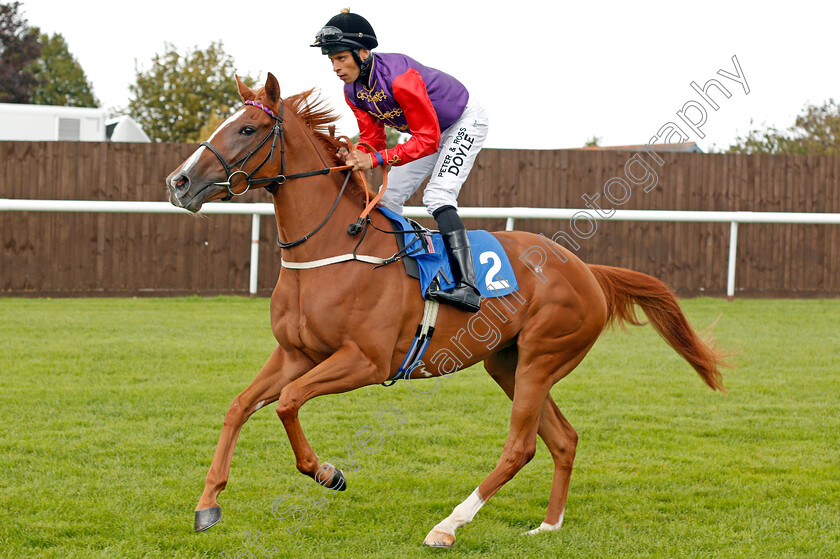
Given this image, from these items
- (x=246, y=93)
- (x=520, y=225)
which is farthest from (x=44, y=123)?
(x=246, y=93)

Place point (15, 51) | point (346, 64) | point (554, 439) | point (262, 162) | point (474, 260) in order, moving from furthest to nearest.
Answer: point (15, 51) < point (554, 439) < point (474, 260) < point (346, 64) < point (262, 162)

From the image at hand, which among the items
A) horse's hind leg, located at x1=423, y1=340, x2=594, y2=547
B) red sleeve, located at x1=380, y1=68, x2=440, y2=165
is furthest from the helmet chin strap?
horse's hind leg, located at x1=423, y1=340, x2=594, y2=547

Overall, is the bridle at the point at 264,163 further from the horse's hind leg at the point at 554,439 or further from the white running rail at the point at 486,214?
the white running rail at the point at 486,214

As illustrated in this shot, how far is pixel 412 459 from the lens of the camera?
5.00 meters

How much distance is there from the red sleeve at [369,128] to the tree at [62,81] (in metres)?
36.6

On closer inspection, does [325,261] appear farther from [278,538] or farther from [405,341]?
[278,538]

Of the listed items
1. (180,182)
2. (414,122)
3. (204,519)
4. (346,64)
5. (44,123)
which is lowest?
(204,519)

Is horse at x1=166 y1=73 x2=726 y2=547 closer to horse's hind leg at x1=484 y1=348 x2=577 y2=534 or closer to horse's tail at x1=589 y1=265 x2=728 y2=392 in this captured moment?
horse's hind leg at x1=484 y1=348 x2=577 y2=534

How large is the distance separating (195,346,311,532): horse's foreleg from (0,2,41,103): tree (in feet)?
85.6

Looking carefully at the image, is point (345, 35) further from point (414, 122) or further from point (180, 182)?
point (180, 182)

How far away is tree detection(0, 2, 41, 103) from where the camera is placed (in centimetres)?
2612

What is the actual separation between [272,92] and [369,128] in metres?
0.71

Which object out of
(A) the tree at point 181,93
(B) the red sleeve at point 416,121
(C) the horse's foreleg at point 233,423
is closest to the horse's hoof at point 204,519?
(C) the horse's foreleg at point 233,423

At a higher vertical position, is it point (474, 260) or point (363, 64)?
point (363, 64)
